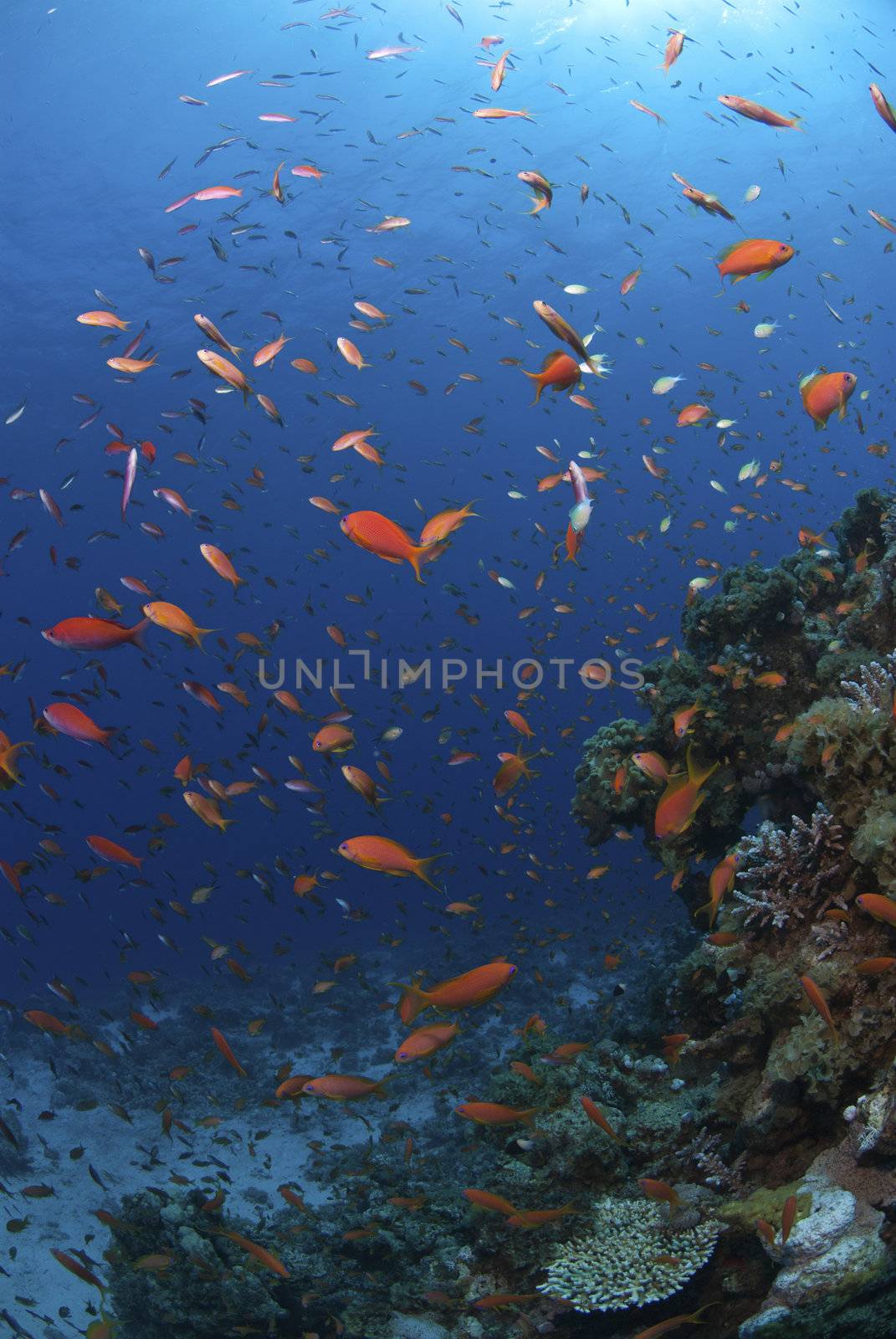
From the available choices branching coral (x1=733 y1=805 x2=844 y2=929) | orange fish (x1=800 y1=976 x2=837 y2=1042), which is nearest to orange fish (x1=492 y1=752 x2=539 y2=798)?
branching coral (x1=733 y1=805 x2=844 y2=929)

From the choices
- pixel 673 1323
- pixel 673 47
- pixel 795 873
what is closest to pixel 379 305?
pixel 673 47

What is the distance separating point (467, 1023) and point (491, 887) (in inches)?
948

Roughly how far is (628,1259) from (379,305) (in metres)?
35.7

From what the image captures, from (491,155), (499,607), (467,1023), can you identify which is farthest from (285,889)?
(491,155)

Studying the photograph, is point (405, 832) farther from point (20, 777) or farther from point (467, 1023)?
point (20, 777)

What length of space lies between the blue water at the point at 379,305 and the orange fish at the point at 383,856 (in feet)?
17.4

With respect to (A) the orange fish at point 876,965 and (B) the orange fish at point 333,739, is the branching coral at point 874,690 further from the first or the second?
(B) the orange fish at point 333,739

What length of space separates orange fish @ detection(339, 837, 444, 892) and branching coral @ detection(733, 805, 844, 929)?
2162 millimetres

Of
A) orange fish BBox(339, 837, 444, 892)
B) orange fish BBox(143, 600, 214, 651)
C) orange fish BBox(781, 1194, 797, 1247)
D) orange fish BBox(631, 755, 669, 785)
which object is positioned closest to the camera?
orange fish BBox(781, 1194, 797, 1247)

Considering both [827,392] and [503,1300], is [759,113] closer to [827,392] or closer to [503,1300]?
[827,392]

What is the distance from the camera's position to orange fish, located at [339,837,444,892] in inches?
175

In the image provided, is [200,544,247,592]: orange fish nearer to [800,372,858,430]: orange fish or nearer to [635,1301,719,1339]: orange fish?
[800,372,858,430]: orange fish

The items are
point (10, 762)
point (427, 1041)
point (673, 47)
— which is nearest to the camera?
point (427, 1041)

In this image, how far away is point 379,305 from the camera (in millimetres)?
33344
